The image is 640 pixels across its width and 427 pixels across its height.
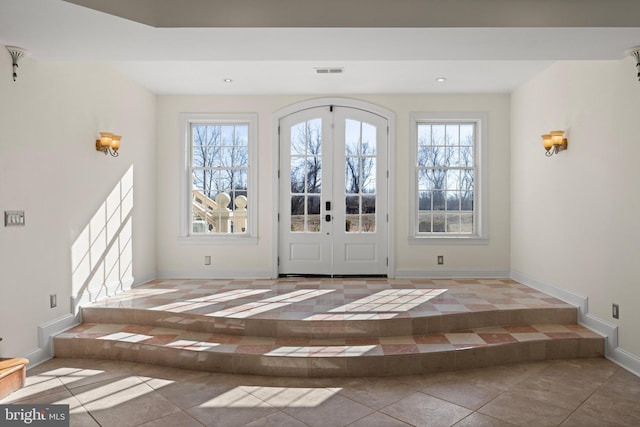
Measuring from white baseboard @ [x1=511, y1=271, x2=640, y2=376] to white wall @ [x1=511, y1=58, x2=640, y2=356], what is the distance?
→ 0.05 m

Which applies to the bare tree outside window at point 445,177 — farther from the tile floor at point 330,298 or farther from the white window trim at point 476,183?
the tile floor at point 330,298

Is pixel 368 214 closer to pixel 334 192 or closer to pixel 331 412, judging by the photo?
pixel 334 192

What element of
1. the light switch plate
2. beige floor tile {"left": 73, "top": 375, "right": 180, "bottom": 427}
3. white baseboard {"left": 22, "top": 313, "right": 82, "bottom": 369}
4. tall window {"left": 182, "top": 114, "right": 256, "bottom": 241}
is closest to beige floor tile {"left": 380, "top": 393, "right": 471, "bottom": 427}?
beige floor tile {"left": 73, "top": 375, "right": 180, "bottom": 427}

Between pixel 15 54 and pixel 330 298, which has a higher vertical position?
pixel 15 54

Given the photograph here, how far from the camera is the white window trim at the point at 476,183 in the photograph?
598 centimetres

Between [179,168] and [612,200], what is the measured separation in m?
5.32

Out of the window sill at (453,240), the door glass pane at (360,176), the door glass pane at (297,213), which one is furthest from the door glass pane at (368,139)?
the window sill at (453,240)

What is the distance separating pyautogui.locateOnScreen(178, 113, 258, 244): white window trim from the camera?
6.05 meters

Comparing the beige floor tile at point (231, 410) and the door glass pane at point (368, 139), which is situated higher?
the door glass pane at point (368, 139)

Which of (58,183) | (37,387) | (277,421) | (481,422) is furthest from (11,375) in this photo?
(481,422)

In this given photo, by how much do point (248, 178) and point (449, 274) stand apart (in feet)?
10.8

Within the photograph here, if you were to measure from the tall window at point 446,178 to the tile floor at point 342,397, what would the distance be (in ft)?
9.05

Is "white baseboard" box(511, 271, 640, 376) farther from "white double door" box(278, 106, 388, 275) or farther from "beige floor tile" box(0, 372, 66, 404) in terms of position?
"beige floor tile" box(0, 372, 66, 404)

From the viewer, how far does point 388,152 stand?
19.8 ft
